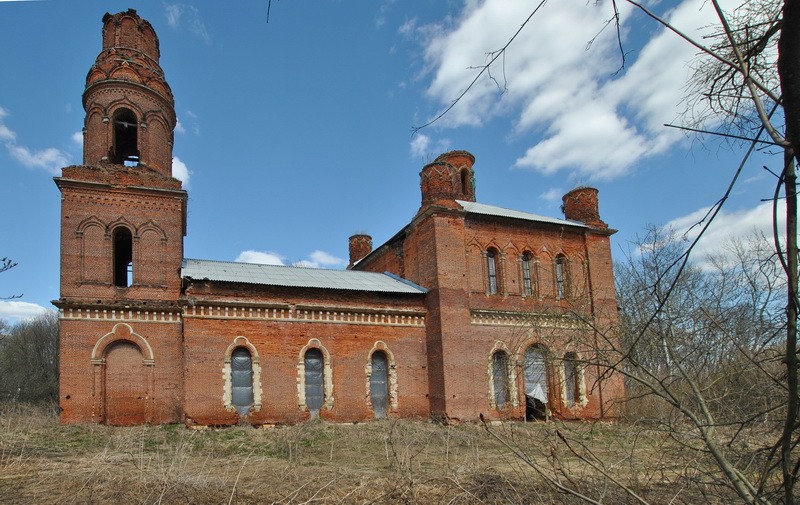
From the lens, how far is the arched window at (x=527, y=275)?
71.8ft

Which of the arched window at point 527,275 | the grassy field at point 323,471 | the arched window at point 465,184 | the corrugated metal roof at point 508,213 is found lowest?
the grassy field at point 323,471

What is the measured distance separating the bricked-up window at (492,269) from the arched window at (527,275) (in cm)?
117

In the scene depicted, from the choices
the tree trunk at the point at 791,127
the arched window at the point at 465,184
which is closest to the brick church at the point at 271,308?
the arched window at the point at 465,184

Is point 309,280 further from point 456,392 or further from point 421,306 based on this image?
point 456,392

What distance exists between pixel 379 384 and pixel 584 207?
1131cm

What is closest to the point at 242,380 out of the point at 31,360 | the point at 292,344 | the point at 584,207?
the point at 292,344

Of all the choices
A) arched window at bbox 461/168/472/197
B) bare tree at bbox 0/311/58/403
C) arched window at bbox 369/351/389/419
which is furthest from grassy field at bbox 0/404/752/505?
bare tree at bbox 0/311/58/403

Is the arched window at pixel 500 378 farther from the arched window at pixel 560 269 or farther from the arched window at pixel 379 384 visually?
the arched window at pixel 379 384

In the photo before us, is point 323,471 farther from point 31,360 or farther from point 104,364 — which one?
point 31,360

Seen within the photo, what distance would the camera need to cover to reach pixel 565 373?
20.8 meters

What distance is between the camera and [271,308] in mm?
18234

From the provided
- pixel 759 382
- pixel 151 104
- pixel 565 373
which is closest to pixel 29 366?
pixel 151 104

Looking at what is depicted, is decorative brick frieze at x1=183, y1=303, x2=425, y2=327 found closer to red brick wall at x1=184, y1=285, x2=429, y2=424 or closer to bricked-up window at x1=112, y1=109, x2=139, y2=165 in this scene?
red brick wall at x1=184, y1=285, x2=429, y2=424

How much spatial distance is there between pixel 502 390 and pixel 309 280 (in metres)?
7.62
